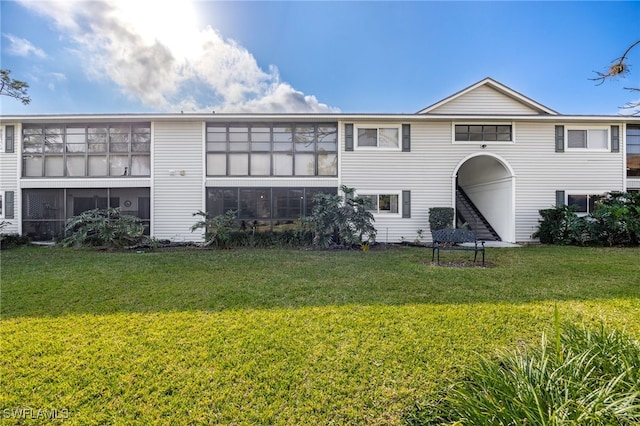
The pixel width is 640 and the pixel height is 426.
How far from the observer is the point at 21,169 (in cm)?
1167

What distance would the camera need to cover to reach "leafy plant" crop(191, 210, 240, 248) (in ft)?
33.4

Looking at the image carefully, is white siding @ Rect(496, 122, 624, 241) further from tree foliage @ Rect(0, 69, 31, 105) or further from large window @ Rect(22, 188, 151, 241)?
tree foliage @ Rect(0, 69, 31, 105)

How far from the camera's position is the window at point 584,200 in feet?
39.0

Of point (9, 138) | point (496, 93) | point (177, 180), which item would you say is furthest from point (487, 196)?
point (9, 138)

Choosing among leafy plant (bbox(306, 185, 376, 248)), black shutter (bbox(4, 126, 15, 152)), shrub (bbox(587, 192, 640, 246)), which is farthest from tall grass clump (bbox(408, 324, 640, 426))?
black shutter (bbox(4, 126, 15, 152))

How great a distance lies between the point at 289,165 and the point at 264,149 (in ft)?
4.05

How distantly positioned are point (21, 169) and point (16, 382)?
13.7m

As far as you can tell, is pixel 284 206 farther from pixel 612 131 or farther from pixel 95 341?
pixel 612 131

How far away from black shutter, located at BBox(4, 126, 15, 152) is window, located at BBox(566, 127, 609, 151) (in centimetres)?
2313

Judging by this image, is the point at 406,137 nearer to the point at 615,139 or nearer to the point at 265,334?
the point at 615,139

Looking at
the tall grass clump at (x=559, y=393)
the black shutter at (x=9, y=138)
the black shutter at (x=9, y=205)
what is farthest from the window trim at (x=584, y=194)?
the black shutter at (x=9, y=138)

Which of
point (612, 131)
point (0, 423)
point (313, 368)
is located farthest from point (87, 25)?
point (612, 131)

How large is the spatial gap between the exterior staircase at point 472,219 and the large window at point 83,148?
14.9 m

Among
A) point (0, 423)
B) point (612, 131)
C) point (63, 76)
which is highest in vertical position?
point (63, 76)
